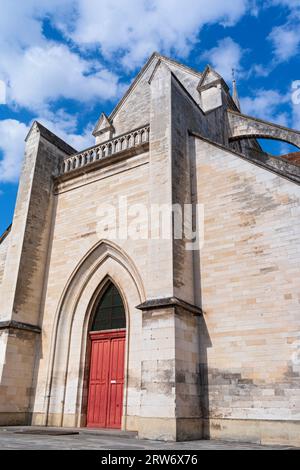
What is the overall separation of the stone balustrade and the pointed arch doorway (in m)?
3.56

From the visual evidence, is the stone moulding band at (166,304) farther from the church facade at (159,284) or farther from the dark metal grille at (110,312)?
the dark metal grille at (110,312)

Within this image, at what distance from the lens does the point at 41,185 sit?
11.4 meters

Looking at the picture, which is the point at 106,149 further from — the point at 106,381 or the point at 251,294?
the point at 106,381

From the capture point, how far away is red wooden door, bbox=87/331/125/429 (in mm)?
8633

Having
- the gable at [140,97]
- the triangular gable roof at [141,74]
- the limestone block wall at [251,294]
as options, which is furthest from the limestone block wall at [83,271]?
the triangular gable roof at [141,74]

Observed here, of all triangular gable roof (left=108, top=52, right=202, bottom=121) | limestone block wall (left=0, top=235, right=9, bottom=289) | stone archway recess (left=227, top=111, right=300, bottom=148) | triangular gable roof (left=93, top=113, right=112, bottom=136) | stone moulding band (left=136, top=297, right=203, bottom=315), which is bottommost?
stone moulding band (left=136, top=297, right=203, bottom=315)

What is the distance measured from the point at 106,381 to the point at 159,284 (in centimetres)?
293

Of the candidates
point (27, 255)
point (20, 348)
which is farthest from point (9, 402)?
point (27, 255)

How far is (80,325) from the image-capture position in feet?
31.9

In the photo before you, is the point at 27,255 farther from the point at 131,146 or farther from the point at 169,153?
the point at 169,153

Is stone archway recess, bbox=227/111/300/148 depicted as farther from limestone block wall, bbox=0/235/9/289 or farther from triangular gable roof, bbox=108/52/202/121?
limestone block wall, bbox=0/235/9/289

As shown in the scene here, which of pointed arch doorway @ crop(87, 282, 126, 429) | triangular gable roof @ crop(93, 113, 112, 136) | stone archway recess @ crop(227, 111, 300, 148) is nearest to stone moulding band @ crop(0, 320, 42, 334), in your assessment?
pointed arch doorway @ crop(87, 282, 126, 429)

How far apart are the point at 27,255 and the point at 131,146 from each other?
3.87 meters

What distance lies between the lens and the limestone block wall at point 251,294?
670 centimetres
